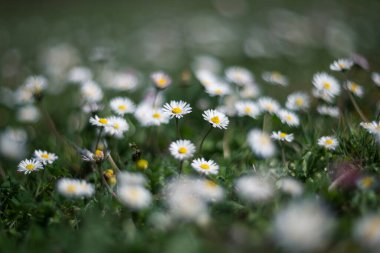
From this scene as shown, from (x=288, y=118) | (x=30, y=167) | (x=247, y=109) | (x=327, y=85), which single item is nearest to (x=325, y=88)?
(x=327, y=85)

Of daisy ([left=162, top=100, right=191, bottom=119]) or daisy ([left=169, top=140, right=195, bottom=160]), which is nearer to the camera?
daisy ([left=169, top=140, right=195, bottom=160])

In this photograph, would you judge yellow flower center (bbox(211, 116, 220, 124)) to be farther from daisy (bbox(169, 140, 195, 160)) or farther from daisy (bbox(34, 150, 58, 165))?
daisy (bbox(34, 150, 58, 165))

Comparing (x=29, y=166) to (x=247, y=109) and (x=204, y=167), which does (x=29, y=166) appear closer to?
(x=204, y=167)

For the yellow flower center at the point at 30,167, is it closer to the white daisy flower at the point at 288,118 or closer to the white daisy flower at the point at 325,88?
the white daisy flower at the point at 288,118

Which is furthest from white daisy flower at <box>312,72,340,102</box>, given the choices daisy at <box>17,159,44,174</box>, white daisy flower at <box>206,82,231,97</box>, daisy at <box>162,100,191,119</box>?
daisy at <box>17,159,44,174</box>

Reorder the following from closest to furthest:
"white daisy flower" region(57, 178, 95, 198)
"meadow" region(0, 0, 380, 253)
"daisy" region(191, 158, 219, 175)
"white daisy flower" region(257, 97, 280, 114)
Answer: "meadow" region(0, 0, 380, 253), "white daisy flower" region(57, 178, 95, 198), "daisy" region(191, 158, 219, 175), "white daisy flower" region(257, 97, 280, 114)

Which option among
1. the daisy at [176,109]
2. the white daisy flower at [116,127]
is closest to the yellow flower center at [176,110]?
the daisy at [176,109]

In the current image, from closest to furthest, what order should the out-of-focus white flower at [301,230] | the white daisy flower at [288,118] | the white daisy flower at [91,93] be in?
the out-of-focus white flower at [301,230] < the white daisy flower at [288,118] < the white daisy flower at [91,93]
